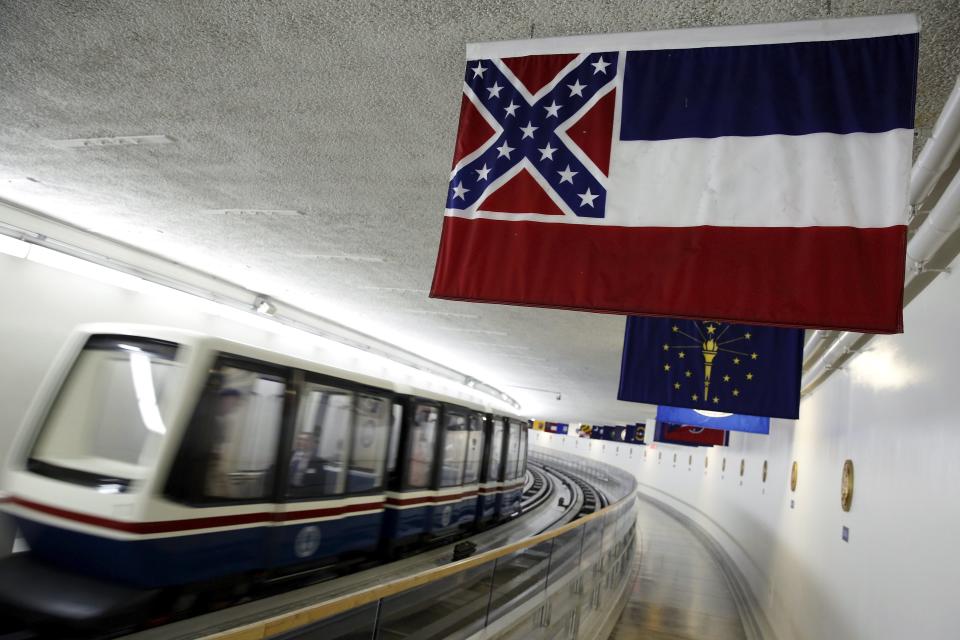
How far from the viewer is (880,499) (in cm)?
517

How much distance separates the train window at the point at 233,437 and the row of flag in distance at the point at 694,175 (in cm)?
322

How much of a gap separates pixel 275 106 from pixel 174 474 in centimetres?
305

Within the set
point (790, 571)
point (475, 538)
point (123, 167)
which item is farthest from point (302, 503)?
point (790, 571)

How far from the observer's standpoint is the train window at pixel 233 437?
4992 mm

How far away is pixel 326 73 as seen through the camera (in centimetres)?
401

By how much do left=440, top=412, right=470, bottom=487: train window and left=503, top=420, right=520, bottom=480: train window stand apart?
3.02 m

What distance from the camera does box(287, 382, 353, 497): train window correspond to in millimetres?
6184

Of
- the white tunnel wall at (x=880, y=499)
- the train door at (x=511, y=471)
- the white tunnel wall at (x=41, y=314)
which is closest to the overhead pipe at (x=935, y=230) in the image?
the white tunnel wall at (x=880, y=499)

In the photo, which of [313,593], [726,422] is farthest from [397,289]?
[726,422]

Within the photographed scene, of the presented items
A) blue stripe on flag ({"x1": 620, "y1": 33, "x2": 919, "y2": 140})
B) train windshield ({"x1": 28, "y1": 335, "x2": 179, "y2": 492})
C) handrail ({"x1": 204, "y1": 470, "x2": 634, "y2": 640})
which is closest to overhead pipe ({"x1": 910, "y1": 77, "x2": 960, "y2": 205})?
blue stripe on flag ({"x1": 620, "y1": 33, "x2": 919, "y2": 140})

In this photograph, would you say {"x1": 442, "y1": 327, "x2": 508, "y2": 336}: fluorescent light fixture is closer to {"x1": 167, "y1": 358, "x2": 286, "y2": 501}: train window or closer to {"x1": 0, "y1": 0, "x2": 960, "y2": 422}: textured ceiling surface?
{"x1": 0, "y1": 0, "x2": 960, "y2": 422}: textured ceiling surface

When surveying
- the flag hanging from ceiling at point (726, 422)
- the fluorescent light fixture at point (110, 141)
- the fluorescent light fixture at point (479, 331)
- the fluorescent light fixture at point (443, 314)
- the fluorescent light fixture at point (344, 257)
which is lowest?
the flag hanging from ceiling at point (726, 422)

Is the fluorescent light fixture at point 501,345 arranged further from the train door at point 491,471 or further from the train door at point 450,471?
the train door at point 450,471

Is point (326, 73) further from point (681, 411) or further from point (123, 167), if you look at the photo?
point (681, 411)
